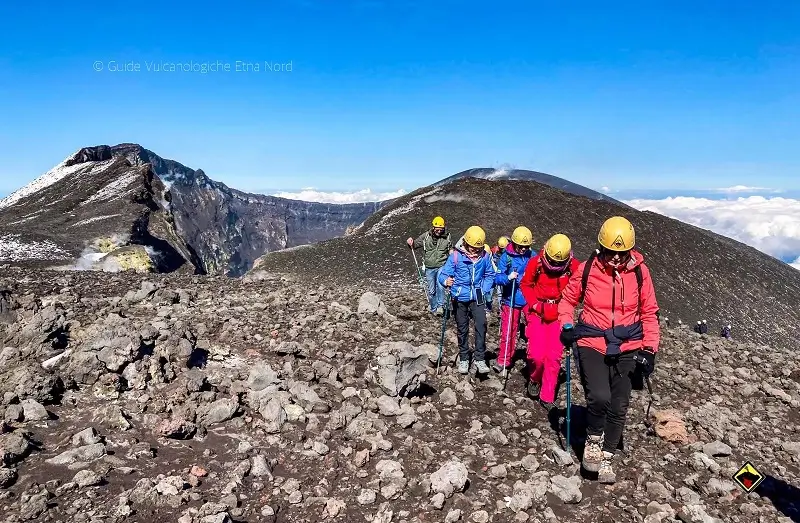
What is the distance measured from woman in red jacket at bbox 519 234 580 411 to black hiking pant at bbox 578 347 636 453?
1806 millimetres

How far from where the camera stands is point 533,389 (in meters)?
8.71

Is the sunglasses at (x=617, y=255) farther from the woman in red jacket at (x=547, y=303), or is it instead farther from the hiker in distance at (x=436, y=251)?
the hiker in distance at (x=436, y=251)

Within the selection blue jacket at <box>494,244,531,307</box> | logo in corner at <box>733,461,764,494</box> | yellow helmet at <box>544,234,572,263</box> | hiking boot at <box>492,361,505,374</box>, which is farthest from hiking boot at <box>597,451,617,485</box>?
blue jacket at <box>494,244,531,307</box>

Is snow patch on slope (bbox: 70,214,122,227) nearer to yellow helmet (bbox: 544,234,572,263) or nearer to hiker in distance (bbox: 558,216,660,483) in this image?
yellow helmet (bbox: 544,234,572,263)

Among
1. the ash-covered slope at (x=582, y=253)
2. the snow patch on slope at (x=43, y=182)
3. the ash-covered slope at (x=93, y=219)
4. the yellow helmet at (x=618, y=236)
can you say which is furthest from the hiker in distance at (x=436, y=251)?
the snow patch on slope at (x=43, y=182)

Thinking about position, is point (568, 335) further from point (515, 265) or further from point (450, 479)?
point (515, 265)

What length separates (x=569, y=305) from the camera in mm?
6523

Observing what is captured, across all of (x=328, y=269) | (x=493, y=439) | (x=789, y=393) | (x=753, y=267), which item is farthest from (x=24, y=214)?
(x=753, y=267)

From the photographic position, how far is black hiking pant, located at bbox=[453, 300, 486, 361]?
9047 mm

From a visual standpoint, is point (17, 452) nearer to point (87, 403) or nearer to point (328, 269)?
point (87, 403)

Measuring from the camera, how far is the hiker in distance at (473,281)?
905 cm

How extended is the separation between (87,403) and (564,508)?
598 centimetres

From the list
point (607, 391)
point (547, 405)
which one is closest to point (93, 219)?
point (547, 405)

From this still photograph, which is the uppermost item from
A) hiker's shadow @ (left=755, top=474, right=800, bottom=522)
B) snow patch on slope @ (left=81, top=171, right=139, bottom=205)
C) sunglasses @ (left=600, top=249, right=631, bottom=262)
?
snow patch on slope @ (left=81, top=171, right=139, bottom=205)
